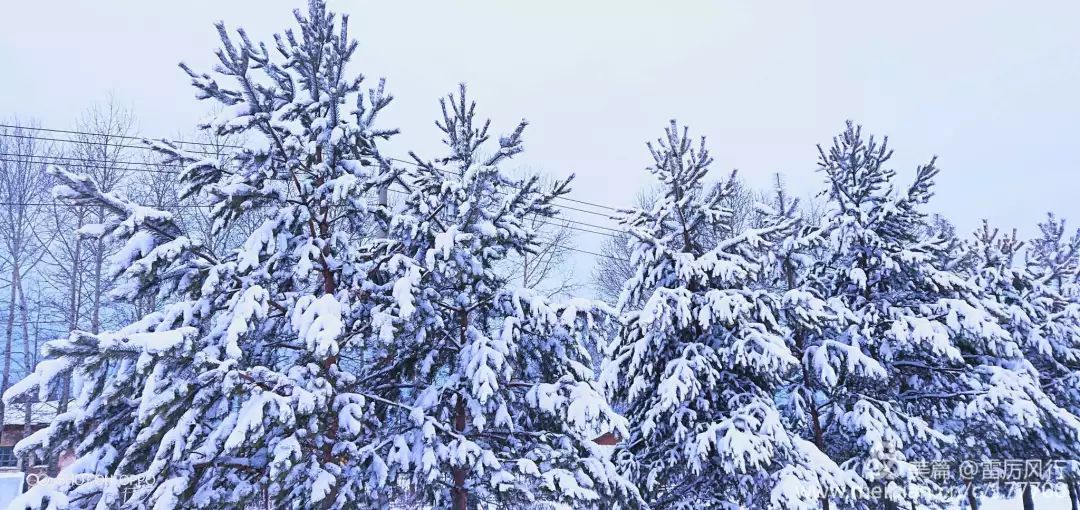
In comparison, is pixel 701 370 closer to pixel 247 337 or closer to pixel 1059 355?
pixel 247 337

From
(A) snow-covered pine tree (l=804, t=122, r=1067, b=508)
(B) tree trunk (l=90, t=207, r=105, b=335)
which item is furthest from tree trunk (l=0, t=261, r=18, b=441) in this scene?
(A) snow-covered pine tree (l=804, t=122, r=1067, b=508)

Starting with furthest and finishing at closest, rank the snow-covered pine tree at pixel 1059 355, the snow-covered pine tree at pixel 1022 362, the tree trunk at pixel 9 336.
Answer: the tree trunk at pixel 9 336, the snow-covered pine tree at pixel 1059 355, the snow-covered pine tree at pixel 1022 362

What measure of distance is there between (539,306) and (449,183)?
2132mm

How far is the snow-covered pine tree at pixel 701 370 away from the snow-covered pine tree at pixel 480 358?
2017 mm

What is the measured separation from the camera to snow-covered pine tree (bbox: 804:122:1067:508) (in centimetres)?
1160

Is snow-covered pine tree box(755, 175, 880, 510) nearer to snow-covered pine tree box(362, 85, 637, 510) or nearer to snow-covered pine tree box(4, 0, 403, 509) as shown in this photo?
snow-covered pine tree box(362, 85, 637, 510)

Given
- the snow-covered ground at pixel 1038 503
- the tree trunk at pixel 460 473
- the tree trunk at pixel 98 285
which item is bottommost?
the snow-covered ground at pixel 1038 503

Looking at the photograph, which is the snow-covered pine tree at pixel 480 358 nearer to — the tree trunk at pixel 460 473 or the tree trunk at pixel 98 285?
the tree trunk at pixel 460 473

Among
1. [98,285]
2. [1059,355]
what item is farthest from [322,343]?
[98,285]

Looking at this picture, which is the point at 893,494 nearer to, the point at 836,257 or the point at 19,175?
the point at 836,257

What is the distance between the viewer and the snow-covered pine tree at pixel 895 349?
1160 cm

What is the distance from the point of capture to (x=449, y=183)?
830 cm

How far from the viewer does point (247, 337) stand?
7.44 m

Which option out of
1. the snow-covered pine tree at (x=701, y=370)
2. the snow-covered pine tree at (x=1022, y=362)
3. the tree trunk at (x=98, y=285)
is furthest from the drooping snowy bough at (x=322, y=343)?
the tree trunk at (x=98, y=285)
